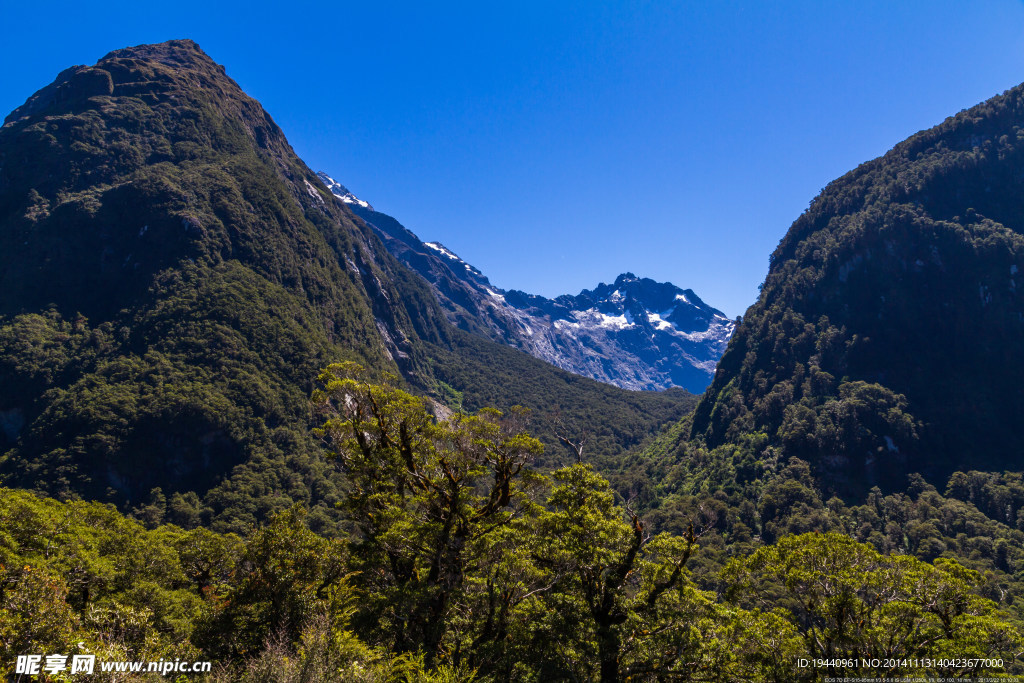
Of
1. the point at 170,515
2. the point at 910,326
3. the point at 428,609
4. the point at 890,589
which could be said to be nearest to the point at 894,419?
the point at 910,326

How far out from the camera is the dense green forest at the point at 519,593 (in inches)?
792

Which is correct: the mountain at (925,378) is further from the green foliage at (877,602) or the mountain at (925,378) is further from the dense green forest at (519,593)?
the dense green forest at (519,593)

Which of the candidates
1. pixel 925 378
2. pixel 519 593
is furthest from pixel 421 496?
pixel 925 378

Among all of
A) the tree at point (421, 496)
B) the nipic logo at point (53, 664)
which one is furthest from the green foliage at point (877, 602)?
the nipic logo at point (53, 664)

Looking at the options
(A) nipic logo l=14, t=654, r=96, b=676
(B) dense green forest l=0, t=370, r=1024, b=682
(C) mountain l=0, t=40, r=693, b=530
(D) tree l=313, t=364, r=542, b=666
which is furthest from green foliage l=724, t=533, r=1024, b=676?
(C) mountain l=0, t=40, r=693, b=530

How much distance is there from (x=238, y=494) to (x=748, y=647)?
148 meters

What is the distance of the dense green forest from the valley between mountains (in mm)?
157

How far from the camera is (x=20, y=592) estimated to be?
60.4 feet

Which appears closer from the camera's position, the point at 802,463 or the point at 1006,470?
the point at 1006,470

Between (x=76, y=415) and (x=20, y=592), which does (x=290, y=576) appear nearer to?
(x=20, y=592)

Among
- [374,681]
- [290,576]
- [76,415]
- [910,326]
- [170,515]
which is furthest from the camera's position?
[910,326]

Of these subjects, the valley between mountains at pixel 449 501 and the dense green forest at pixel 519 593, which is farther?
the valley between mountains at pixel 449 501

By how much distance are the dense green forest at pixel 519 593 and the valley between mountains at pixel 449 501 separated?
157 mm

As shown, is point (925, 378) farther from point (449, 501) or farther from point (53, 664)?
point (53, 664)
